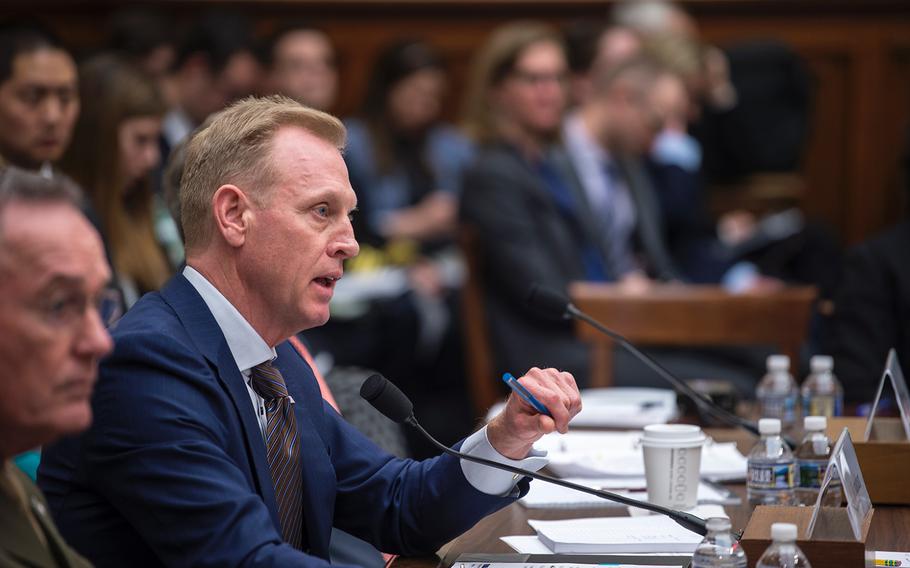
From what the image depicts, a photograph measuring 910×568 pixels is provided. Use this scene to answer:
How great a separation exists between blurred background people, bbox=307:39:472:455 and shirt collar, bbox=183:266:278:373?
10.3 ft

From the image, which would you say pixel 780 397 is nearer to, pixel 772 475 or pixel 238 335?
pixel 772 475

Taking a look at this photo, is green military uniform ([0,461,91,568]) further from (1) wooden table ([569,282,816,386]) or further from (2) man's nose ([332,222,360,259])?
(1) wooden table ([569,282,816,386])

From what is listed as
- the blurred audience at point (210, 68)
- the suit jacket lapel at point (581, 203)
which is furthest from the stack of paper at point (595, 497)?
the blurred audience at point (210, 68)

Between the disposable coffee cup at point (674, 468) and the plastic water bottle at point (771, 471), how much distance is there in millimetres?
96

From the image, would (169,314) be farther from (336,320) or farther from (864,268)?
(336,320)

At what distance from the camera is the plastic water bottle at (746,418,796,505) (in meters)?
1.90

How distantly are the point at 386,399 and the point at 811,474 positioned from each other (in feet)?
2.34

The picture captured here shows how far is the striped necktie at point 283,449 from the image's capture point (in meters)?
1.57

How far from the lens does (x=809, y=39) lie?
5.82 metres

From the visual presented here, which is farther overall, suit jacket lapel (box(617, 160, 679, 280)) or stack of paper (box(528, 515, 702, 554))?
suit jacket lapel (box(617, 160, 679, 280))

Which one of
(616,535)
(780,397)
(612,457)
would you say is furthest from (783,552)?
(780,397)

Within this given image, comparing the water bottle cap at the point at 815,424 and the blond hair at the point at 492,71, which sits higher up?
the blond hair at the point at 492,71

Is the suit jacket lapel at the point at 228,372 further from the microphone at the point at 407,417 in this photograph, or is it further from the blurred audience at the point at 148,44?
the blurred audience at the point at 148,44

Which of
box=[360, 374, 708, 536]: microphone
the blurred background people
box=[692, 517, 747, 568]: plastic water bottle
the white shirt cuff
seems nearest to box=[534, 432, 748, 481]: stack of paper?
the white shirt cuff
